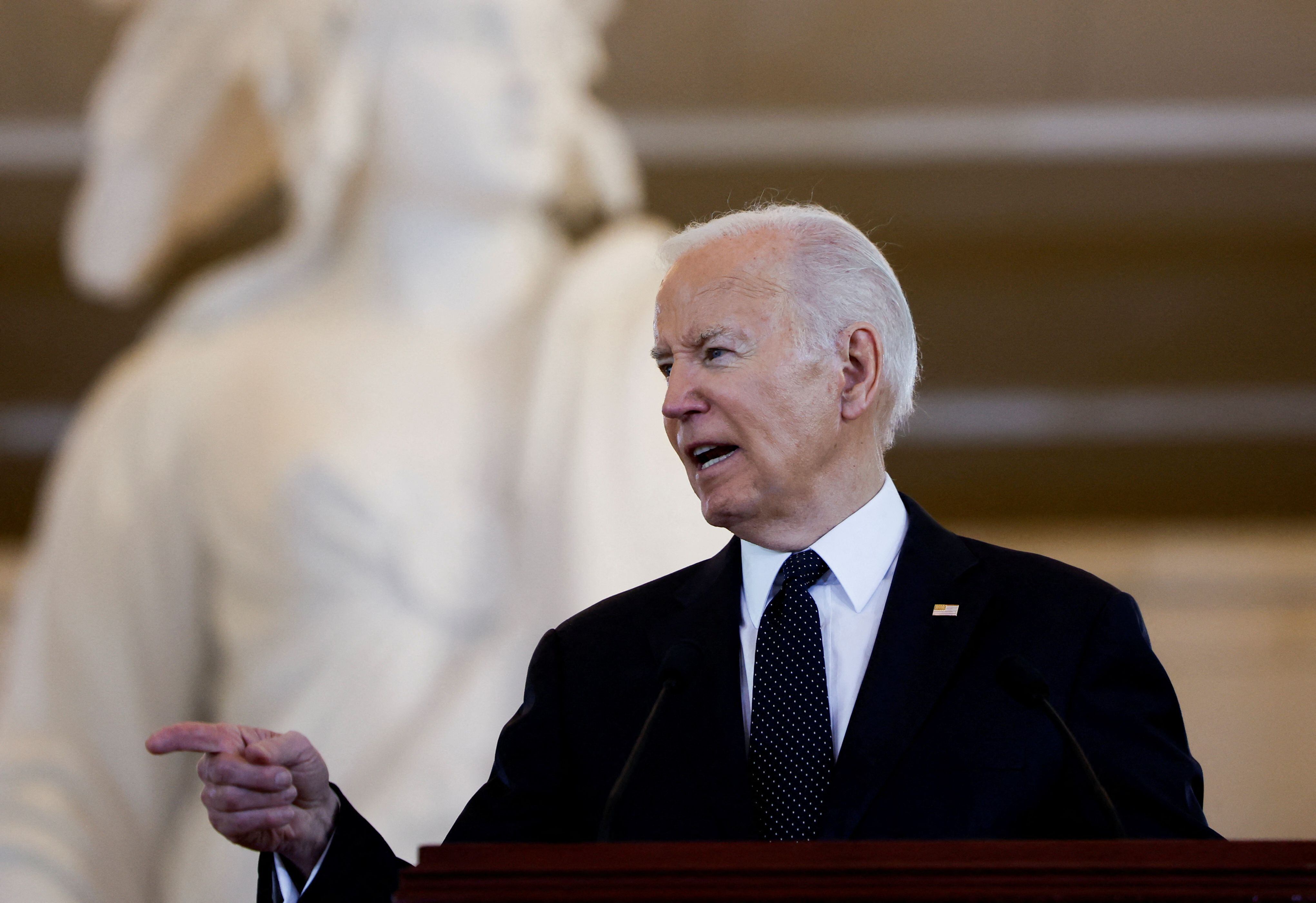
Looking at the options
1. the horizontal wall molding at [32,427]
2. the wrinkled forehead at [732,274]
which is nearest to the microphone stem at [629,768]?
the wrinkled forehead at [732,274]

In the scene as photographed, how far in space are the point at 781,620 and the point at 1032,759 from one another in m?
0.22

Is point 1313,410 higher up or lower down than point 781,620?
higher up

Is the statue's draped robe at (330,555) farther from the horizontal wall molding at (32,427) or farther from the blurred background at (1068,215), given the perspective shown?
the horizontal wall molding at (32,427)

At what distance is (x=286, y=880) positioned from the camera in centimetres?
130

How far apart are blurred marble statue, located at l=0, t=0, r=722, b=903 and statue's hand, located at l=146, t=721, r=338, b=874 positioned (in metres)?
1.44

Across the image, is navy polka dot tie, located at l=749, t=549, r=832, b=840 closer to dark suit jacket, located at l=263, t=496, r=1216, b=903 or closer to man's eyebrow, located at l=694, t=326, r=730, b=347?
dark suit jacket, located at l=263, t=496, r=1216, b=903

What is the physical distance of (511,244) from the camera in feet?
10.8

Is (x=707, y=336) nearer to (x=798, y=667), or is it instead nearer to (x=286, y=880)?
(x=798, y=667)

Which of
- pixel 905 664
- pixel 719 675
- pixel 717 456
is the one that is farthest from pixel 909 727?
pixel 717 456

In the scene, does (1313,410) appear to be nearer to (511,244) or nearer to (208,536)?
(511,244)

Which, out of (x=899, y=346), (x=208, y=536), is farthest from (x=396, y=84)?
(x=899, y=346)

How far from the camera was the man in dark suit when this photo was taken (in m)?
1.21

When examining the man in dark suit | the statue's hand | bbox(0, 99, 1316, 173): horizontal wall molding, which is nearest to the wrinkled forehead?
the man in dark suit

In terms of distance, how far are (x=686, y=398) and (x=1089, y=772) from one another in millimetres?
431
